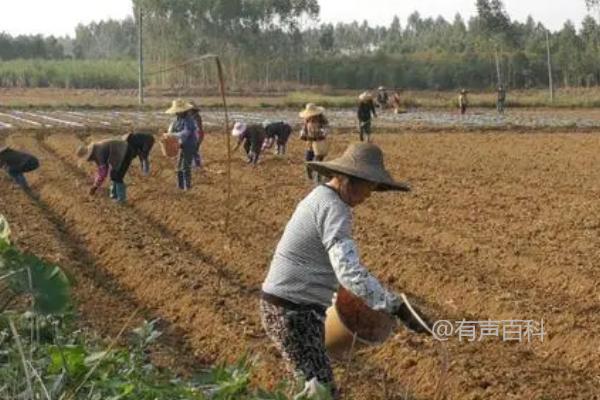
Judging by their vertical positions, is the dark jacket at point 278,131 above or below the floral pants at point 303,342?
above

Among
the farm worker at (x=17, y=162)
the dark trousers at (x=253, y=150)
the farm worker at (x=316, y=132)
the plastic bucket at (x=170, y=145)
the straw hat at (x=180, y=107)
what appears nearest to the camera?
the farm worker at (x=17, y=162)

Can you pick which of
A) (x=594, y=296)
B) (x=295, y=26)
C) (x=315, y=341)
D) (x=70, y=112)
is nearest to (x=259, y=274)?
(x=594, y=296)

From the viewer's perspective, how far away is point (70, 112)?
3584 centimetres

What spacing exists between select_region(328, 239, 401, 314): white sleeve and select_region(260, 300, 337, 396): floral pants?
358mm

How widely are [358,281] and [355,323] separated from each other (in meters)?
0.48

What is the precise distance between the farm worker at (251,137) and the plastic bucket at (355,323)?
10723mm

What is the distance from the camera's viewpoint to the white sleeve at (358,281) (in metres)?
3.56

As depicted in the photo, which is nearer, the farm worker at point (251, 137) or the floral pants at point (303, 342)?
the floral pants at point (303, 342)

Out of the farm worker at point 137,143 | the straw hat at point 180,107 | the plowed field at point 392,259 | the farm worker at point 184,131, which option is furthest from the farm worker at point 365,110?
the straw hat at point 180,107

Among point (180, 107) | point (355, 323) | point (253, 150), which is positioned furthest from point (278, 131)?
point (355, 323)

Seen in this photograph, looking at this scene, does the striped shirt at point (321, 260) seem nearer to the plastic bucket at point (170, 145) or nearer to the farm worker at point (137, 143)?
the farm worker at point (137, 143)

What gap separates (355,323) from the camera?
3988 mm

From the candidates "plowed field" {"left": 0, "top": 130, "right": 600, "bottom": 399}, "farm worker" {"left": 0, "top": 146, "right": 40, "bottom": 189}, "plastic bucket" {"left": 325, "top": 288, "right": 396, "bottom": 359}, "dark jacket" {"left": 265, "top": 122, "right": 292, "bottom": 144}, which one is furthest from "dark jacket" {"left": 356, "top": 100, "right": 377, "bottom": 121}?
"plastic bucket" {"left": 325, "top": 288, "right": 396, "bottom": 359}

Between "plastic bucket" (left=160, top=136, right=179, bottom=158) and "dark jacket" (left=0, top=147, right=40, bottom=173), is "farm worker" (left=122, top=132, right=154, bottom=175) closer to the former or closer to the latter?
"plastic bucket" (left=160, top=136, right=179, bottom=158)
